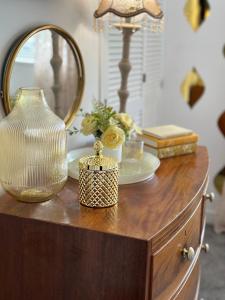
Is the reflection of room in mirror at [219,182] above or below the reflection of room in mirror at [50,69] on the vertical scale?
below

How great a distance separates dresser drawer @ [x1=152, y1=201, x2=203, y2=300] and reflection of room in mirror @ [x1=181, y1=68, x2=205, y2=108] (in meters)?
1.40

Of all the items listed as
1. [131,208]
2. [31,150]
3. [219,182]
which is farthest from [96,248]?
[219,182]

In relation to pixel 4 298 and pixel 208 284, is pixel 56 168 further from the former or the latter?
pixel 208 284

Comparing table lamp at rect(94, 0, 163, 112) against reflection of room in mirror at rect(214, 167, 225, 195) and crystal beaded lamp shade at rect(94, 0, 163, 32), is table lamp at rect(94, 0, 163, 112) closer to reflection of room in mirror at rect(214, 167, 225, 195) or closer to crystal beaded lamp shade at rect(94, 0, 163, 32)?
crystal beaded lamp shade at rect(94, 0, 163, 32)

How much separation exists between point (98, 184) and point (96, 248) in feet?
0.57

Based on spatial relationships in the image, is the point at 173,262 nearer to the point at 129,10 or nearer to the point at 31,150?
the point at 31,150

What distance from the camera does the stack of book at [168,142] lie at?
1.58 m

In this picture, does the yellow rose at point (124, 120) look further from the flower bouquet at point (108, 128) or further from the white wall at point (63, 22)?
the white wall at point (63, 22)

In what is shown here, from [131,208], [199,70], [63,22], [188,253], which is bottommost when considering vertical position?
[188,253]

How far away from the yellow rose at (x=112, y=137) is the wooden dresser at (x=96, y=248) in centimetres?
17

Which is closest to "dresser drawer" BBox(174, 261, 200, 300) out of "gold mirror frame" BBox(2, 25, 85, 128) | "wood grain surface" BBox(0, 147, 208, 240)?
"wood grain surface" BBox(0, 147, 208, 240)

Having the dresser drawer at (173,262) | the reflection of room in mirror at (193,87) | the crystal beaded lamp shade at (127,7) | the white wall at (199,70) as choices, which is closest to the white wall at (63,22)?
the crystal beaded lamp shade at (127,7)

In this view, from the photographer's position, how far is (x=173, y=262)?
108 cm

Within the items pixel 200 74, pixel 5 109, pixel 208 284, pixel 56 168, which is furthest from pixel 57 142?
pixel 200 74
